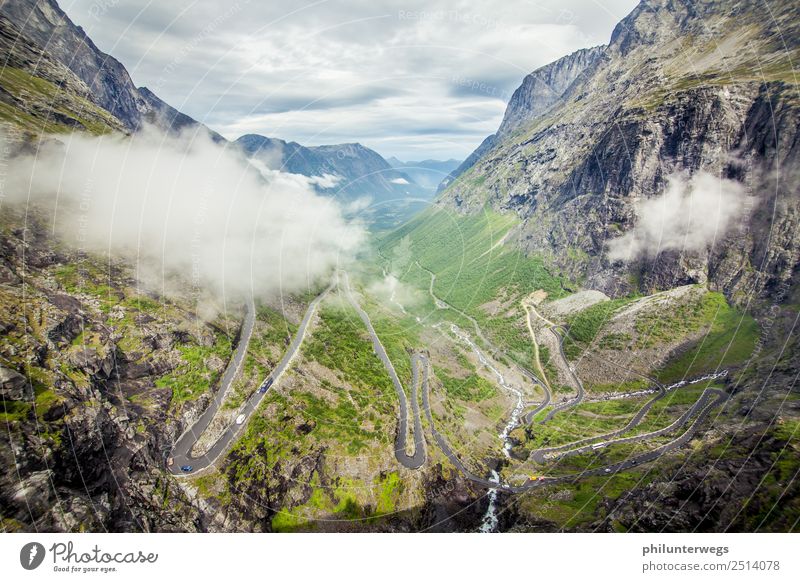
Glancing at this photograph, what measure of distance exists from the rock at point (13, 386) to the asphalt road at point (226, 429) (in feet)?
66.5

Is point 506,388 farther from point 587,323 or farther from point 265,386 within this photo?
point 265,386

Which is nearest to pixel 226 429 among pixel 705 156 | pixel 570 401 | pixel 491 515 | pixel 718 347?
pixel 491 515

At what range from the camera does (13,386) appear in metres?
41.6

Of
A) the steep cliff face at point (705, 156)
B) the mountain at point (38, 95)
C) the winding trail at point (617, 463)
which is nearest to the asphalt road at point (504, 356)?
the winding trail at point (617, 463)

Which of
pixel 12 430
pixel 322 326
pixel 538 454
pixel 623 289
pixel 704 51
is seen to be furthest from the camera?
pixel 704 51

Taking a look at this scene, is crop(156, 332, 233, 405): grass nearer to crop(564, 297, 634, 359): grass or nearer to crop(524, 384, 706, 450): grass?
crop(524, 384, 706, 450): grass

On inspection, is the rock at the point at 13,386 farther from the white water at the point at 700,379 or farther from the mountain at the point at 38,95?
the white water at the point at 700,379

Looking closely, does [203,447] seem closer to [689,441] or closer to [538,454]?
[538,454]

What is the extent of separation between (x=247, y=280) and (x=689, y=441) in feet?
347

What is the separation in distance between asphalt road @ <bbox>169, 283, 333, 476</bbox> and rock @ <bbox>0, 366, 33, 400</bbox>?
20.3 m

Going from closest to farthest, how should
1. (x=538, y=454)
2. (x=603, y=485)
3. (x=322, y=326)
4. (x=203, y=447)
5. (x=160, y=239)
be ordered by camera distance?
1. (x=203, y=447)
2. (x=603, y=485)
3. (x=538, y=454)
4. (x=160, y=239)
5. (x=322, y=326)

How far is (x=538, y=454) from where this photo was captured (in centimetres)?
8650

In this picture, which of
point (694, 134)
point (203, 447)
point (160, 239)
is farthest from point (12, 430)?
point (694, 134)

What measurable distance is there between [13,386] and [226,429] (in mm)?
28340
